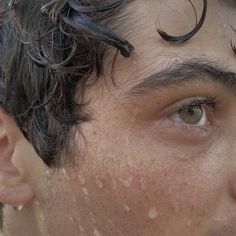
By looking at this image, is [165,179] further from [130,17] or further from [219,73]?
[130,17]

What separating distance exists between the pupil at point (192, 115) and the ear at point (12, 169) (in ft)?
1.92

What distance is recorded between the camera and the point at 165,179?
77.2 inches

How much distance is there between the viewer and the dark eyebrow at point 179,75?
6.46ft

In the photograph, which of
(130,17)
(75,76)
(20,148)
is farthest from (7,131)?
(130,17)

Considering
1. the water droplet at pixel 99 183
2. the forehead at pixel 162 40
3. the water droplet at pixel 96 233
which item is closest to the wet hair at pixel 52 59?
the forehead at pixel 162 40

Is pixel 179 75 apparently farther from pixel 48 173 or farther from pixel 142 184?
pixel 48 173

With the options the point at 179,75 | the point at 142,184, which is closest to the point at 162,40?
the point at 179,75

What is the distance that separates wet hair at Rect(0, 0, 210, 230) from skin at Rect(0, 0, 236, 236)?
5 centimetres

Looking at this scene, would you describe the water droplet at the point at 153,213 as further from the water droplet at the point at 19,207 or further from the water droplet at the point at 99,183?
the water droplet at the point at 19,207

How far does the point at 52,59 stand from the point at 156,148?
0.46 m

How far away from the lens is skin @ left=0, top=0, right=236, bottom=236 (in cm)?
195

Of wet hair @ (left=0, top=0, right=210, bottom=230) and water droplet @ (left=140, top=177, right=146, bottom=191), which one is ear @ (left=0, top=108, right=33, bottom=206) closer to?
wet hair @ (left=0, top=0, right=210, bottom=230)

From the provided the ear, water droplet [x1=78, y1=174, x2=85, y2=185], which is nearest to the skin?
water droplet [x1=78, y1=174, x2=85, y2=185]

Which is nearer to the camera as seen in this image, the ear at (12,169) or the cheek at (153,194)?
the cheek at (153,194)
